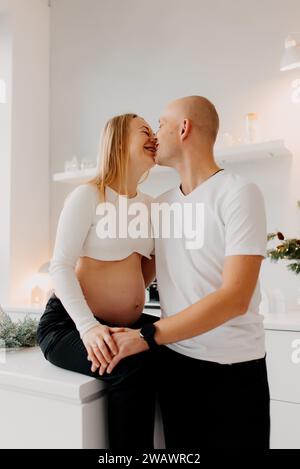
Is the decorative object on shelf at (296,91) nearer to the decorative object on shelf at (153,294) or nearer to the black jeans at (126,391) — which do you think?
the decorative object on shelf at (153,294)

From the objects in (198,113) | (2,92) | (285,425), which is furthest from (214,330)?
(2,92)

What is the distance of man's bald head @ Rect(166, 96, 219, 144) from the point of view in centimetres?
133

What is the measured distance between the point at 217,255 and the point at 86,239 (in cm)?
37

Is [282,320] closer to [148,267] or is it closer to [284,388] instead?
[284,388]

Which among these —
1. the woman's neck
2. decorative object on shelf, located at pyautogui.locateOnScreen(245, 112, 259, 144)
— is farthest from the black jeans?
decorative object on shelf, located at pyautogui.locateOnScreen(245, 112, 259, 144)

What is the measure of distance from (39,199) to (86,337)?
267 cm

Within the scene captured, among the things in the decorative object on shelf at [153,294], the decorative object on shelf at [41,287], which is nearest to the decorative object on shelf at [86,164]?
the decorative object on shelf at [41,287]

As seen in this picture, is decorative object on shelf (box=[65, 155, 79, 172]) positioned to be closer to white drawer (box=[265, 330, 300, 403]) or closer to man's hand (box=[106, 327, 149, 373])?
white drawer (box=[265, 330, 300, 403])

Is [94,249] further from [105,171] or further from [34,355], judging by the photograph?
[34,355]

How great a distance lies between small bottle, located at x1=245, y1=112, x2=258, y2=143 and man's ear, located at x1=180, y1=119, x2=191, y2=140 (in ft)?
4.77

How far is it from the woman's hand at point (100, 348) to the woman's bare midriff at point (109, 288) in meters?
0.17

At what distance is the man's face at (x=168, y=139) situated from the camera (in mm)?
1342
